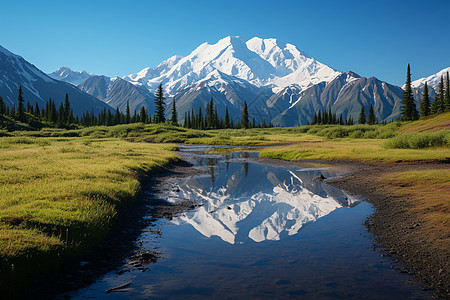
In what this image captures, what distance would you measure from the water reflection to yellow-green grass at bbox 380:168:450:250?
397cm

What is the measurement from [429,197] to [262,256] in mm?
12793

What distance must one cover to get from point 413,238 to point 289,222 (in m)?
5.91

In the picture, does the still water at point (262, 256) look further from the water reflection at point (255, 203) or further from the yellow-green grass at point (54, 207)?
the yellow-green grass at point (54, 207)

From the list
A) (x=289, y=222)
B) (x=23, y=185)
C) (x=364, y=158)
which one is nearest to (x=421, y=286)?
(x=289, y=222)

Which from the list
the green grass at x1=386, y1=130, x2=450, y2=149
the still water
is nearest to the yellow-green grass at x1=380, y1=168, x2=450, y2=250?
the still water

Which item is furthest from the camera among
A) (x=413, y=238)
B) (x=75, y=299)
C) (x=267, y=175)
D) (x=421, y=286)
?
(x=267, y=175)

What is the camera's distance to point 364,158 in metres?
45.6

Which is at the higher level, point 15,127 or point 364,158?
point 15,127

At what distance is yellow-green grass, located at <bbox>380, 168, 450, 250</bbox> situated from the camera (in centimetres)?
1377

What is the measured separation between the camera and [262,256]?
1274cm

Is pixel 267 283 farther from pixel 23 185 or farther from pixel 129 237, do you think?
pixel 23 185

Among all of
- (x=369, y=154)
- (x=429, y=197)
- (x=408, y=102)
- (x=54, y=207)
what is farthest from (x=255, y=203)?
(x=408, y=102)

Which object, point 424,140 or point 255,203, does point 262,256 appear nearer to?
point 255,203

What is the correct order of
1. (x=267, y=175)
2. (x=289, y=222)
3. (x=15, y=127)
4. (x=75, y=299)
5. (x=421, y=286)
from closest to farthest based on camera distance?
(x=75, y=299), (x=421, y=286), (x=289, y=222), (x=267, y=175), (x=15, y=127)
